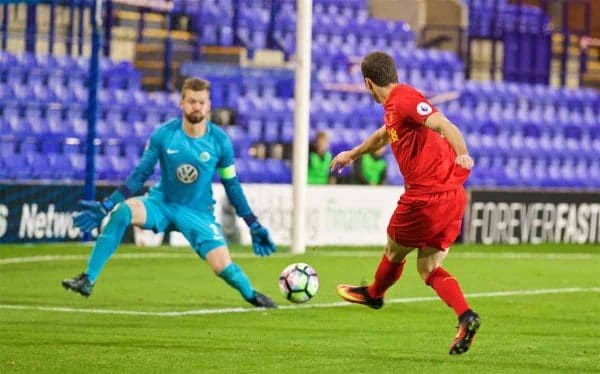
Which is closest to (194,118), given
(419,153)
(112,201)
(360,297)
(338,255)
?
(112,201)

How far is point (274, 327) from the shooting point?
10.5 metres

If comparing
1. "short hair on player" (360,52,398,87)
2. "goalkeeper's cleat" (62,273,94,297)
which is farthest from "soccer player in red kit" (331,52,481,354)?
A: "goalkeeper's cleat" (62,273,94,297)

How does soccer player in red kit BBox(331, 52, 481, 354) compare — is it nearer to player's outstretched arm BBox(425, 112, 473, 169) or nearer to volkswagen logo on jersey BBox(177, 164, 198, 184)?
player's outstretched arm BBox(425, 112, 473, 169)

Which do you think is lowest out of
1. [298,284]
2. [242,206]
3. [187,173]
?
[298,284]

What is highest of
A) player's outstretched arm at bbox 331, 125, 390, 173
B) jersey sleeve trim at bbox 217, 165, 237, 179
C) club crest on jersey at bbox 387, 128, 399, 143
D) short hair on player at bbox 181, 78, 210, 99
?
short hair on player at bbox 181, 78, 210, 99

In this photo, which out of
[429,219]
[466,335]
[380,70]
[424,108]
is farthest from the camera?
[380,70]

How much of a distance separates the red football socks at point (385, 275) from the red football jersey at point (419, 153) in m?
0.68

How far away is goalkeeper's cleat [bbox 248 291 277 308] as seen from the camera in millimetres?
11641

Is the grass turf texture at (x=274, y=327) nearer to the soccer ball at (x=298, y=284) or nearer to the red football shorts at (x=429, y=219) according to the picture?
the soccer ball at (x=298, y=284)

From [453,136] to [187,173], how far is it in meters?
4.05

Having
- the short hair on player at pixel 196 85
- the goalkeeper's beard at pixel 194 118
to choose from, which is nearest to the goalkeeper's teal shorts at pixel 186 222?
the goalkeeper's beard at pixel 194 118

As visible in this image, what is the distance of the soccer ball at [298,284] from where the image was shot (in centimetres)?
1048

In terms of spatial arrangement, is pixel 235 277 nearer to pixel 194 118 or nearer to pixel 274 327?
pixel 274 327

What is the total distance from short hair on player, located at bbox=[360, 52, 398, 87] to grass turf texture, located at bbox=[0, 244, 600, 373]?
1797mm
